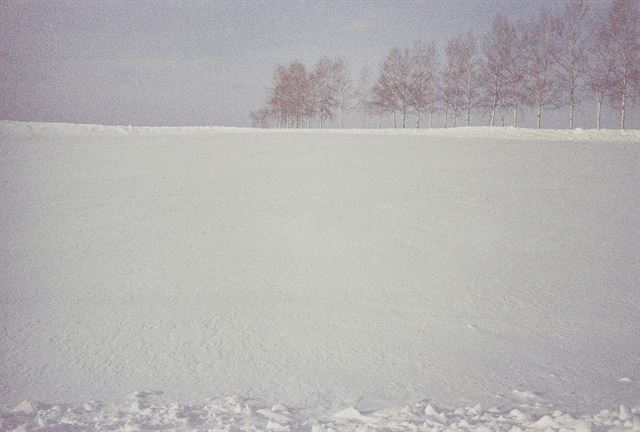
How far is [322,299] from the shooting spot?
580 cm

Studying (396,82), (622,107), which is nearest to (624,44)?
(622,107)

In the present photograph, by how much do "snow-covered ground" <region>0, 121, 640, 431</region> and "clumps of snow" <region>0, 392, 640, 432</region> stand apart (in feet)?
0.06

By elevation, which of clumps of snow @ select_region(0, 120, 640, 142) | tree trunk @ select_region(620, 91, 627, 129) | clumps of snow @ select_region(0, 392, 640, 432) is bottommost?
clumps of snow @ select_region(0, 392, 640, 432)

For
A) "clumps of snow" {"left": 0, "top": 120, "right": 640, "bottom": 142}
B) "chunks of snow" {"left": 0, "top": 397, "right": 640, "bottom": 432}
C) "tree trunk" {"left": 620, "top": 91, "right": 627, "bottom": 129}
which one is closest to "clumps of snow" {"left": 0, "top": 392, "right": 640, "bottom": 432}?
"chunks of snow" {"left": 0, "top": 397, "right": 640, "bottom": 432}

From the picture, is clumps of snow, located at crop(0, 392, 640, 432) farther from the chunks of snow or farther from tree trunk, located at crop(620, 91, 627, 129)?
tree trunk, located at crop(620, 91, 627, 129)

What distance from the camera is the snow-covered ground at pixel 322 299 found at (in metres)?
3.80

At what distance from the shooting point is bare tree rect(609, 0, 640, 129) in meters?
20.3

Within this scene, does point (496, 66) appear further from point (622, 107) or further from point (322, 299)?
point (322, 299)

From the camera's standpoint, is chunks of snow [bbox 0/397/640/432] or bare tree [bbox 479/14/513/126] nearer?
chunks of snow [bbox 0/397/640/432]

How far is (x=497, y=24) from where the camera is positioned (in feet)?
78.6

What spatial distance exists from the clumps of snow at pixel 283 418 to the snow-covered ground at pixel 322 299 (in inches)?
0.7

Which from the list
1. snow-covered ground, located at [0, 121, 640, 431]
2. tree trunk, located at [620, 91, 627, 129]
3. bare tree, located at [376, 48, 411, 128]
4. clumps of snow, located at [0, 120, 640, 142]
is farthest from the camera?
bare tree, located at [376, 48, 411, 128]

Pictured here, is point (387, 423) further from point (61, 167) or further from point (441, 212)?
point (61, 167)

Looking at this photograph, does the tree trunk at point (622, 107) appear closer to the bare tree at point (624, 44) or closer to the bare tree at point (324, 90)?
the bare tree at point (624, 44)
